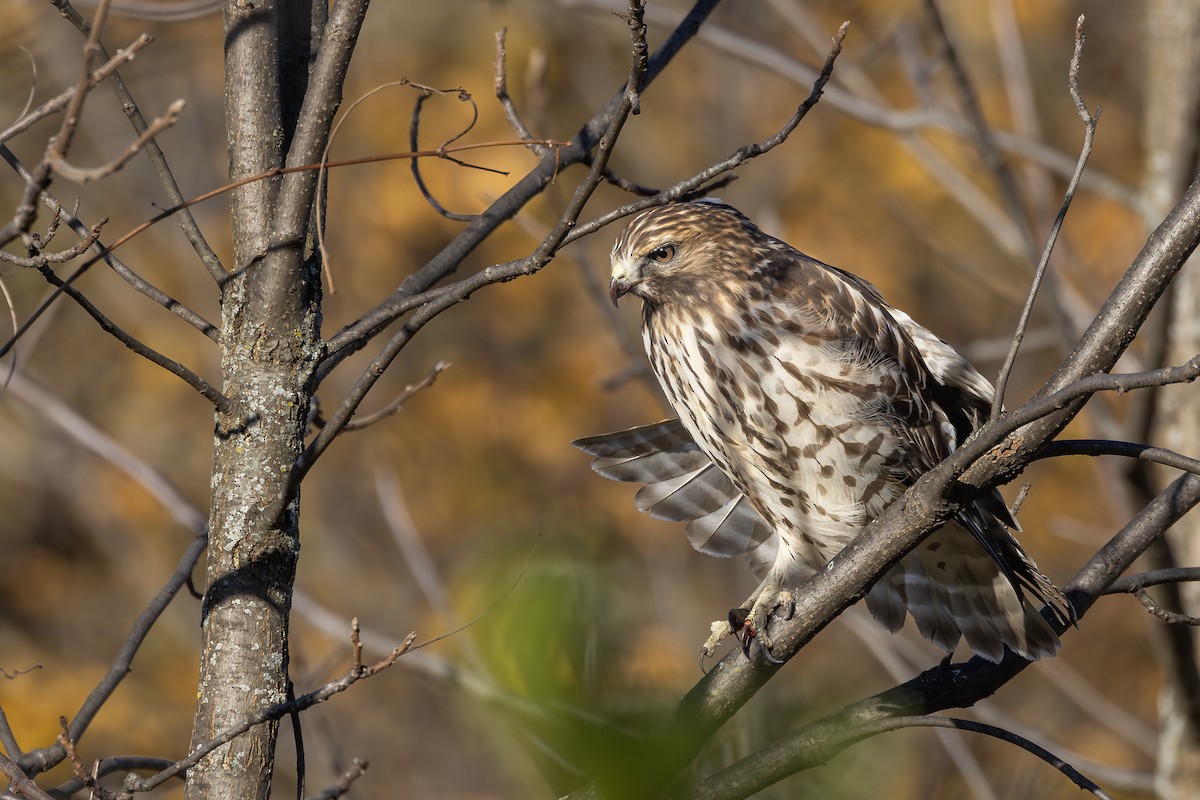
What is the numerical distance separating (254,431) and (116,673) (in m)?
0.60

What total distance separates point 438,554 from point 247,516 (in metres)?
7.86

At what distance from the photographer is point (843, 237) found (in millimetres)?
10172

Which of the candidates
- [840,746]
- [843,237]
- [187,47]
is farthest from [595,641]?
[843,237]

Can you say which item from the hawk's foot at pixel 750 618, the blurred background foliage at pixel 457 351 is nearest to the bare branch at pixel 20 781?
the hawk's foot at pixel 750 618

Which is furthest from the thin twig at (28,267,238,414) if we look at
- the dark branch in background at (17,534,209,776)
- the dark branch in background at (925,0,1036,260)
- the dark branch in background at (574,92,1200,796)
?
the dark branch in background at (925,0,1036,260)

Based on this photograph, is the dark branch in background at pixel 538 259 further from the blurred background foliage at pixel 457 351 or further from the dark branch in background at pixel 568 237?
the blurred background foliage at pixel 457 351

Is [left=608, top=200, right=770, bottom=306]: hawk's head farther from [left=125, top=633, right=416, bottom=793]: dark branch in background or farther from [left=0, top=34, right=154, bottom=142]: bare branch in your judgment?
[left=0, top=34, right=154, bottom=142]: bare branch

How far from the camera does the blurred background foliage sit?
25.5 ft

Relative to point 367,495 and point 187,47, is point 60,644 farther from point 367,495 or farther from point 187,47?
point 187,47

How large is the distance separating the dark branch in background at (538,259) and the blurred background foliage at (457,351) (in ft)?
15.0

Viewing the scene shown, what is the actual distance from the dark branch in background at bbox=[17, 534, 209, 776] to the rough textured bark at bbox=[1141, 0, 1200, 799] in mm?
2470

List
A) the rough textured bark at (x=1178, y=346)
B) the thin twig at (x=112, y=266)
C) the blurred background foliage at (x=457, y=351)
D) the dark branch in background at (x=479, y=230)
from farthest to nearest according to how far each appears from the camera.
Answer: the blurred background foliage at (x=457, y=351) < the rough textured bark at (x=1178, y=346) < the dark branch in background at (x=479, y=230) < the thin twig at (x=112, y=266)

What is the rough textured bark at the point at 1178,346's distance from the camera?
329 cm

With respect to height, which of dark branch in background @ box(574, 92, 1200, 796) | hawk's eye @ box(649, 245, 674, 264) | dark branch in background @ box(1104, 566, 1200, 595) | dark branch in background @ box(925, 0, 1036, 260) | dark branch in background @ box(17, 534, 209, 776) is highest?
dark branch in background @ box(925, 0, 1036, 260)
